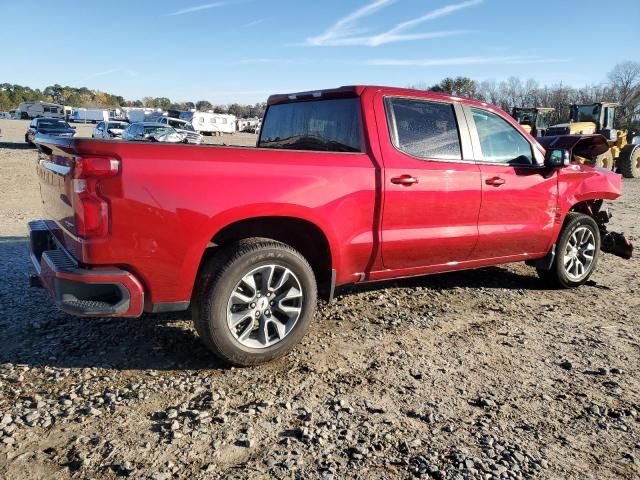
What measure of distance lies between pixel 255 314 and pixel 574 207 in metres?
4.05

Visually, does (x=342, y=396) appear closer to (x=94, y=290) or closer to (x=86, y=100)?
(x=94, y=290)

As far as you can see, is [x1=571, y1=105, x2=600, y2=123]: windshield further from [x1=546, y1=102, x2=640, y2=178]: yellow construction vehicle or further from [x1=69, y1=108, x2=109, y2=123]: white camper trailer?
[x1=69, y1=108, x2=109, y2=123]: white camper trailer

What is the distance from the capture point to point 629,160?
19.2 metres

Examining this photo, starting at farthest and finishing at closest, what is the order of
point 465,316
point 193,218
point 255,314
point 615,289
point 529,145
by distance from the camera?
point 615,289 < point 529,145 < point 465,316 < point 255,314 < point 193,218

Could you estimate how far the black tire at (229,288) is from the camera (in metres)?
3.22

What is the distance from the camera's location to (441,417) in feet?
9.60

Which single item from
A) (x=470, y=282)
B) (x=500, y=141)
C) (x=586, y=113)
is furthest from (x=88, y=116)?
(x=500, y=141)

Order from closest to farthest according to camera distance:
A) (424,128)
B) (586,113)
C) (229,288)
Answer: (229,288) → (424,128) → (586,113)

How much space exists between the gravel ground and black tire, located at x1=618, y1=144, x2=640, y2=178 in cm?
1710

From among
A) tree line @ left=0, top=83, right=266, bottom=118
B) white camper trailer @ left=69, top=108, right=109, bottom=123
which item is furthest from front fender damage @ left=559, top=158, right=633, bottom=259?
tree line @ left=0, top=83, right=266, bottom=118

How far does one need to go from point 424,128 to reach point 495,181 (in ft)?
2.82

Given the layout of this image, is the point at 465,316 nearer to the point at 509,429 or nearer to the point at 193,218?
the point at 509,429

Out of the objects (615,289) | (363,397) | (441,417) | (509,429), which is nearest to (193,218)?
(363,397)

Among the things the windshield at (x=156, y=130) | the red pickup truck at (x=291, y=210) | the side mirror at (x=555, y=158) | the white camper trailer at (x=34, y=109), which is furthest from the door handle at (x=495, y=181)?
the white camper trailer at (x=34, y=109)
